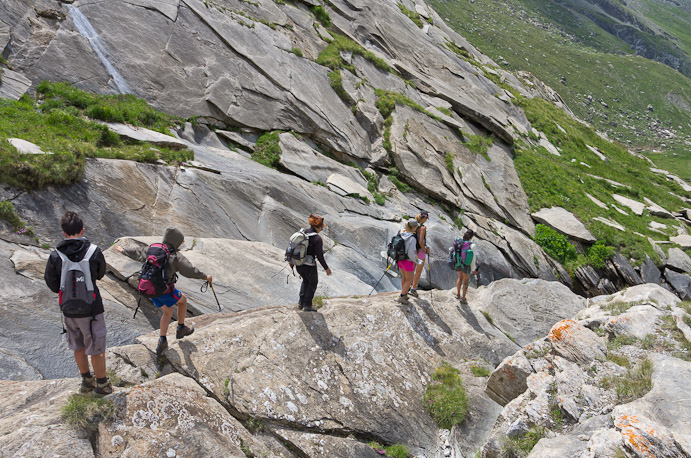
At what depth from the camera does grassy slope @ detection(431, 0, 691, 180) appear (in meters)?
116

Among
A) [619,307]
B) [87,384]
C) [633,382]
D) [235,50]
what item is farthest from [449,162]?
[87,384]

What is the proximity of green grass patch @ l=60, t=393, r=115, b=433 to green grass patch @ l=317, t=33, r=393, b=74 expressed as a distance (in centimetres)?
2571

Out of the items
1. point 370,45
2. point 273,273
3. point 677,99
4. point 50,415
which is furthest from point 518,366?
point 677,99

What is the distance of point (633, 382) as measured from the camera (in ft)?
25.6

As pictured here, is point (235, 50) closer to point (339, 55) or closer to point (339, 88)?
point (339, 88)

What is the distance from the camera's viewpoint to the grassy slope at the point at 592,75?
11569 centimetres

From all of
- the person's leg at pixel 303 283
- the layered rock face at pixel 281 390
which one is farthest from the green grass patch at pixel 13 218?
the person's leg at pixel 303 283

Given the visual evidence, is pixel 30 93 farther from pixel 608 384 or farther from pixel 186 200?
pixel 608 384

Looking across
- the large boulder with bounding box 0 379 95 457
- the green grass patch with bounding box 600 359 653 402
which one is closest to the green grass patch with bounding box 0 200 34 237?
the large boulder with bounding box 0 379 95 457

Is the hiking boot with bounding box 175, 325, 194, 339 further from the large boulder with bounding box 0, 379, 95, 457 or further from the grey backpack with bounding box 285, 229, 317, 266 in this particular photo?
the grey backpack with bounding box 285, 229, 317, 266

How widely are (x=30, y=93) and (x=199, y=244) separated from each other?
1095cm

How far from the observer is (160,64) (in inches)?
802

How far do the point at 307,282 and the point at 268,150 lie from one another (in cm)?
1178

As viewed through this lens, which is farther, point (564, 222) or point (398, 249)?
point (564, 222)
